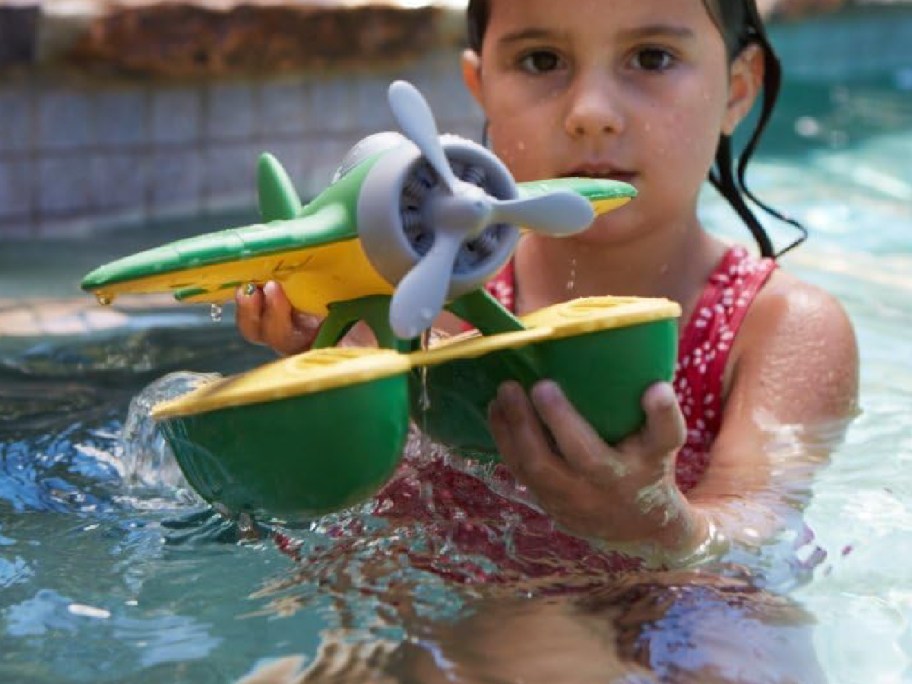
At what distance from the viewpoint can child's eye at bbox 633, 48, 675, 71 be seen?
2713 mm

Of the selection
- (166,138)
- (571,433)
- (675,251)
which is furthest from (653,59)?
(166,138)

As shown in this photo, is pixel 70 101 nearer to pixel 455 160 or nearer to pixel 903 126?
pixel 455 160

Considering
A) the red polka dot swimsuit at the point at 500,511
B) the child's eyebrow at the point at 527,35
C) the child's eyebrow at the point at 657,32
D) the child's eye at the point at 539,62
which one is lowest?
the red polka dot swimsuit at the point at 500,511

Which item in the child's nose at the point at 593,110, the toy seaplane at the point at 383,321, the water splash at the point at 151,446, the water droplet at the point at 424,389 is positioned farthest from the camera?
the water splash at the point at 151,446

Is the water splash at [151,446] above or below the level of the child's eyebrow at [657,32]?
below

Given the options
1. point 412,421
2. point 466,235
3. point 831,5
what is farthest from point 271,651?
point 831,5

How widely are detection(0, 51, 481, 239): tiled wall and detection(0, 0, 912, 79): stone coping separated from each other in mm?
83

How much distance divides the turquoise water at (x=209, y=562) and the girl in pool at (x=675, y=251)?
0.50 ft

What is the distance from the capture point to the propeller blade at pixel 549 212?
176cm

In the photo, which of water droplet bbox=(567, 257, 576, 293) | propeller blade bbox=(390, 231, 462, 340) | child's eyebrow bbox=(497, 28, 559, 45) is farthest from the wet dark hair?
propeller blade bbox=(390, 231, 462, 340)

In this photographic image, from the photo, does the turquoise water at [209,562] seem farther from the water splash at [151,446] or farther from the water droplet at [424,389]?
the water droplet at [424,389]

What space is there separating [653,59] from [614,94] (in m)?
0.15

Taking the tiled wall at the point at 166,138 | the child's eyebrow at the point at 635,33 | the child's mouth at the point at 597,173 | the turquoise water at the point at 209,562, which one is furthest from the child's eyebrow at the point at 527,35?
the tiled wall at the point at 166,138

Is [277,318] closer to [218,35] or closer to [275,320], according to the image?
[275,320]
